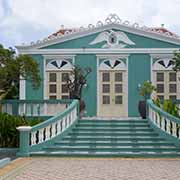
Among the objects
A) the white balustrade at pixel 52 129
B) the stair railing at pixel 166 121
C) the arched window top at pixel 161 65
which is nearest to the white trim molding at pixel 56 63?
the arched window top at pixel 161 65

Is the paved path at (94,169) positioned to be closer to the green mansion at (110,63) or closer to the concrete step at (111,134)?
the concrete step at (111,134)

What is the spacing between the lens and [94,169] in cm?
938

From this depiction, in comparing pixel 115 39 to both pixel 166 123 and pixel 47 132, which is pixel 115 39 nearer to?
pixel 166 123

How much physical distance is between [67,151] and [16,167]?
3.28 m

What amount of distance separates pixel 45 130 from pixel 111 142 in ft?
7.04

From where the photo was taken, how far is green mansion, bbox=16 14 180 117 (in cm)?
2145

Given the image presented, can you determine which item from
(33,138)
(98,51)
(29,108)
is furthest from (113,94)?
(33,138)

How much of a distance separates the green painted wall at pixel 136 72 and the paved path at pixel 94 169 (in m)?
10.1

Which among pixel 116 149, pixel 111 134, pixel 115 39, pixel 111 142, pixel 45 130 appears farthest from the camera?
pixel 115 39

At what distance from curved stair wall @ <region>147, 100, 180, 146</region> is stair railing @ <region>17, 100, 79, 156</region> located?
291cm

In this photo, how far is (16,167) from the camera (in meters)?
9.38

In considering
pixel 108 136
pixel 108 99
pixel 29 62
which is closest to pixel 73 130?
pixel 108 136

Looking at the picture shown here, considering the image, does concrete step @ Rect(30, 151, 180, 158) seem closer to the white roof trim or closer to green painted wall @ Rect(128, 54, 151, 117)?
green painted wall @ Rect(128, 54, 151, 117)

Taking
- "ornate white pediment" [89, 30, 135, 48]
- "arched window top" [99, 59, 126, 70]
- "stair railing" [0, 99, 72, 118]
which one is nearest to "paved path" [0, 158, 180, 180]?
"stair railing" [0, 99, 72, 118]
